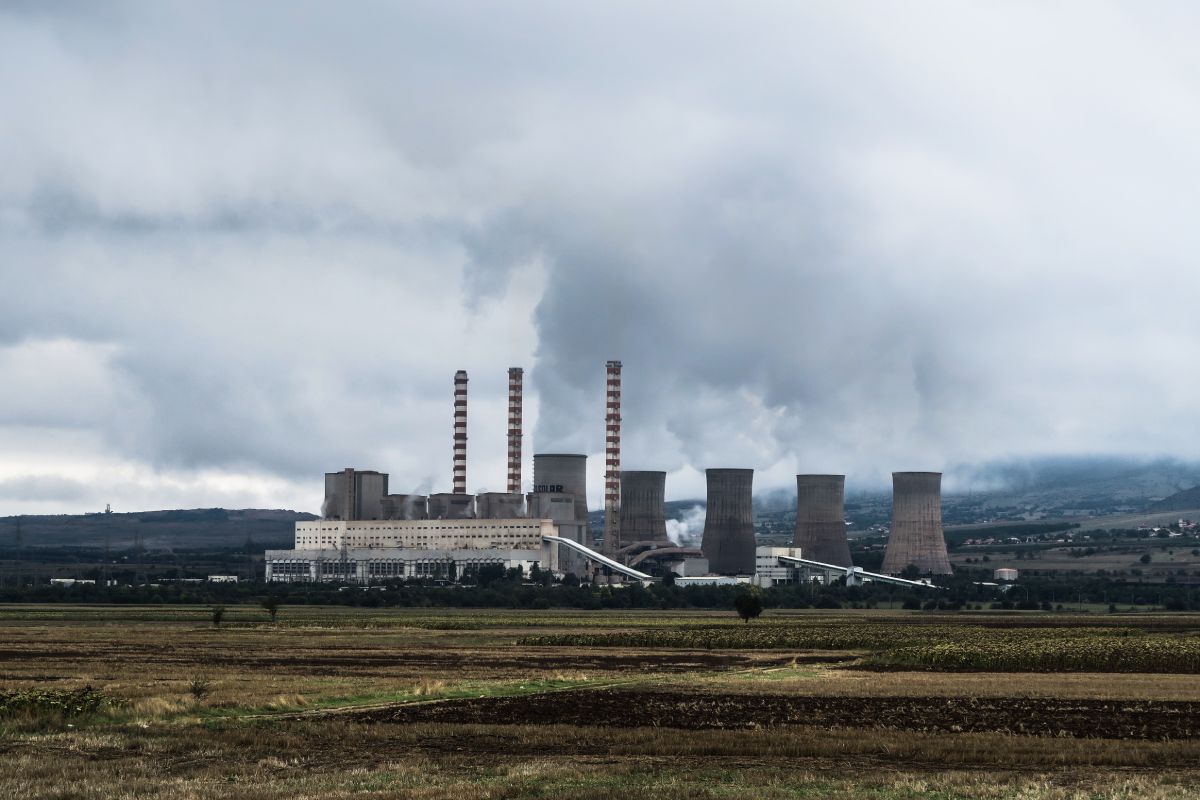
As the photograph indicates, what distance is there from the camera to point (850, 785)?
27016 millimetres

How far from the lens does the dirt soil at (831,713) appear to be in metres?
35.9

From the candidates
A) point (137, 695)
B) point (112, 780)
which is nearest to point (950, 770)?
point (112, 780)

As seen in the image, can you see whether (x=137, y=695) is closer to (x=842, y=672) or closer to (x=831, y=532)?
(x=842, y=672)

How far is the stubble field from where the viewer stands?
89.6 ft

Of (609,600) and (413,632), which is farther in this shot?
(609,600)

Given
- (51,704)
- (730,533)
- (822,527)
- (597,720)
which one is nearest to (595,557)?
(730,533)

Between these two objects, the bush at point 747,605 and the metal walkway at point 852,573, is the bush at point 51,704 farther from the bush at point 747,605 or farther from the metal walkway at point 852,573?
the metal walkway at point 852,573

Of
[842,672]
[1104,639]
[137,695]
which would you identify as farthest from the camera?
[1104,639]

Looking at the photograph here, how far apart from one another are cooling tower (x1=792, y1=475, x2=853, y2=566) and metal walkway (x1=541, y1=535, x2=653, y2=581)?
1988 cm

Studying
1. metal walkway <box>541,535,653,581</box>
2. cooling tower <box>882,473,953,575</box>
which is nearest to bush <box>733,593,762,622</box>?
cooling tower <box>882,473,953,575</box>

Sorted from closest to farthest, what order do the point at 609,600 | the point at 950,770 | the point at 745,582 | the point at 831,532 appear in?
the point at 950,770, the point at 609,600, the point at 745,582, the point at 831,532

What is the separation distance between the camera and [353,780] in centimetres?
2734

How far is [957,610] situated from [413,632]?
66.4 m

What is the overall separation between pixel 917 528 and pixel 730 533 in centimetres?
2300
